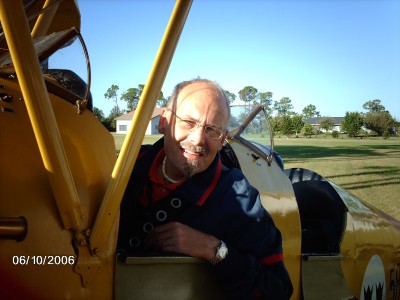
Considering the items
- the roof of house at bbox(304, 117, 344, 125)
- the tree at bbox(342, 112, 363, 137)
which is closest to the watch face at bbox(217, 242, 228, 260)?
the tree at bbox(342, 112, 363, 137)

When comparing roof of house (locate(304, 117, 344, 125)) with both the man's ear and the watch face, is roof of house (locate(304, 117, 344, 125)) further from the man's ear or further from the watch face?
the watch face

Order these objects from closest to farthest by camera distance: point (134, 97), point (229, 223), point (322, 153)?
point (229, 223), point (134, 97), point (322, 153)

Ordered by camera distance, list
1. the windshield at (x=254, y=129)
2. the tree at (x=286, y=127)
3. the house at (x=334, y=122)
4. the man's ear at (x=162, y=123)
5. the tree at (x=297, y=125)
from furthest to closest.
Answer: the house at (x=334, y=122), the tree at (x=297, y=125), the tree at (x=286, y=127), the windshield at (x=254, y=129), the man's ear at (x=162, y=123)

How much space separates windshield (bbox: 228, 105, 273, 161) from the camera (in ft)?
8.73

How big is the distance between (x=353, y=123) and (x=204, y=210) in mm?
76601

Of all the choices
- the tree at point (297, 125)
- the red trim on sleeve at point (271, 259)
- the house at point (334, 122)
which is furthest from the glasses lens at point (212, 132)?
the house at point (334, 122)

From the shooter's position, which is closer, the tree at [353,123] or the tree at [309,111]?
the tree at [353,123]

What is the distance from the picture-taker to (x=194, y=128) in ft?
5.55

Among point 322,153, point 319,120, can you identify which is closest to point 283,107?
point 319,120

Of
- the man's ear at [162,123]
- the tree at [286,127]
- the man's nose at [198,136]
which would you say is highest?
the man's ear at [162,123]

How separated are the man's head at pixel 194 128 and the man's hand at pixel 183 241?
275mm

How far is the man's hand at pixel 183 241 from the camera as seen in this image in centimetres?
148

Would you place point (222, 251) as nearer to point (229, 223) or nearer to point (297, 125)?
point (229, 223)

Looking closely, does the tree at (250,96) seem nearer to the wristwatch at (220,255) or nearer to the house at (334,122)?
the wristwatch at (220,255)
